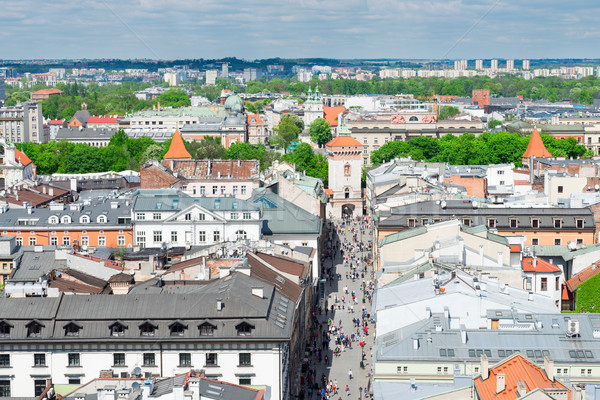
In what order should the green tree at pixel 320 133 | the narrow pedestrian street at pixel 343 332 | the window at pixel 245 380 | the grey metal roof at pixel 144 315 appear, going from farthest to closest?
the green tree at pixel 320 133, the narrow pedestrian street at pixel 343 332, the grey metal roof at pixel 144 315, the window at pixel 245 380

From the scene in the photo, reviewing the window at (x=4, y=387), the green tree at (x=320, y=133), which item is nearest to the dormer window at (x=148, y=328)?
the window at (x=4, y=387)

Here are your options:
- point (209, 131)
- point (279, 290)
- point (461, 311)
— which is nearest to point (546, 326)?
point (461, 311)

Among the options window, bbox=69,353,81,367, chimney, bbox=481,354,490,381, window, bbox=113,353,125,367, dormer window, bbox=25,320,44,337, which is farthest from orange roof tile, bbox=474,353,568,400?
dormer window, bbox=25,320,44,337

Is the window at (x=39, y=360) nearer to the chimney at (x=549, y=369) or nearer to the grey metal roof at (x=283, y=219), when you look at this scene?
the chimney at (x=549, y=369)

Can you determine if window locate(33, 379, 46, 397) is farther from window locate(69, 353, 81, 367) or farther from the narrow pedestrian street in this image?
the narrow pedestrian street

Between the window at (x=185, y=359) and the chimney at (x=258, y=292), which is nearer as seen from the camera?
the window at (x=185, y=359)

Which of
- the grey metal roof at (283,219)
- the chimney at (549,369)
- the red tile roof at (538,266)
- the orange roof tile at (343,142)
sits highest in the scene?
the orange roof tile at (343,142)

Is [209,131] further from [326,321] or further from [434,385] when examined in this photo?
[434,385]
